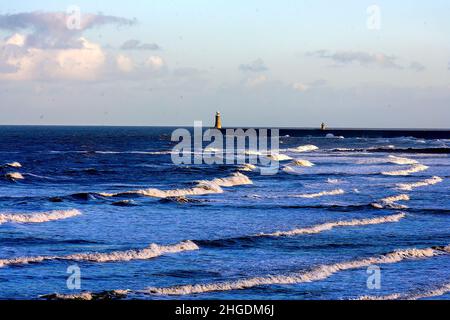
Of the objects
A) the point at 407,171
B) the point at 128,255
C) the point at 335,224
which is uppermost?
the point at 128,255

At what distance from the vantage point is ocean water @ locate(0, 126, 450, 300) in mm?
17078

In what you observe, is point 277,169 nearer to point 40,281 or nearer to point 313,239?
point 313,239

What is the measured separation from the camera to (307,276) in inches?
718

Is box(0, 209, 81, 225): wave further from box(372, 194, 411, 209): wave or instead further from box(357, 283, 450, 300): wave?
box(357, 283, 450, 300): wave

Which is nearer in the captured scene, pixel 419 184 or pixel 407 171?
pixel 419 184

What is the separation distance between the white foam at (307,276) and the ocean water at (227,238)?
0.10 feet

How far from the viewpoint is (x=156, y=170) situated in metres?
57.6

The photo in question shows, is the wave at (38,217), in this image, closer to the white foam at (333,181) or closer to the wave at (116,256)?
the wave at (116,256)

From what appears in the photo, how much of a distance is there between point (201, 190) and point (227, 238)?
17.3 m

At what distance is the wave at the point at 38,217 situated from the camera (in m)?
27.4

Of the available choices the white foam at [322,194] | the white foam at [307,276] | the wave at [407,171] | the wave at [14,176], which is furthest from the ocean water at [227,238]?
the wave at [407,171]

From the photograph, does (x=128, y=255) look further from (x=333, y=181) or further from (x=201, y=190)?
(x=333, y=181)

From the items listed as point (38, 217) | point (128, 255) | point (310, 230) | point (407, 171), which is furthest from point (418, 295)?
point (407, 171)
